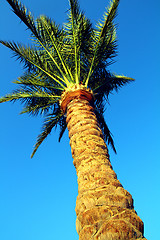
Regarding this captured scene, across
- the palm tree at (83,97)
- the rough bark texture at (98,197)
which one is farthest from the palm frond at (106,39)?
the rough bark texture at (98,197)

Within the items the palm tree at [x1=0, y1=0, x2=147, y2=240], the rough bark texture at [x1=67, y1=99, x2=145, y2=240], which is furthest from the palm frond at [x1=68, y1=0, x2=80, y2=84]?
the rough bark texture at [x1=67, y1=99, x2=145, y2=240]

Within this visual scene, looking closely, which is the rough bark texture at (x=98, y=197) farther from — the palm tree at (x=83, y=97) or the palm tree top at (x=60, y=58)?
the palm tree top at (x=60, y=58)

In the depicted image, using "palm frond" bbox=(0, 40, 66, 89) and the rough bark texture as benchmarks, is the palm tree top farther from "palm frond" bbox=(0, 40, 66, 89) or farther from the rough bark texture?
the rough bark texture

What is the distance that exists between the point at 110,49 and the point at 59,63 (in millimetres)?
2003

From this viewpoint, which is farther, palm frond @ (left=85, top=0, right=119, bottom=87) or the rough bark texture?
palm frond @ (left=85, top=0, right=119, bottom=87)

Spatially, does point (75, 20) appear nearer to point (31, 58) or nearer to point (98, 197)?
point (31, 58)

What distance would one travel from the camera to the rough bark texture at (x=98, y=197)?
2.30m

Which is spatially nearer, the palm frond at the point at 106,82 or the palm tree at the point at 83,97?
the palm tree at the point at 83,97

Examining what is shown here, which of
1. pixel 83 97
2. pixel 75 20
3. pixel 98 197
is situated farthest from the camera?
pixel 75 20

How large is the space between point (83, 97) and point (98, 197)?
3.31 meters

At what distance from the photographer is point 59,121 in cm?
812

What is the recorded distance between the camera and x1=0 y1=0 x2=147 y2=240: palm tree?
252 centimetres

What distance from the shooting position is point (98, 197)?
9.09 feet

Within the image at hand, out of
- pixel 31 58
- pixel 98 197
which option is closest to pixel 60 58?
pixel 31 58
